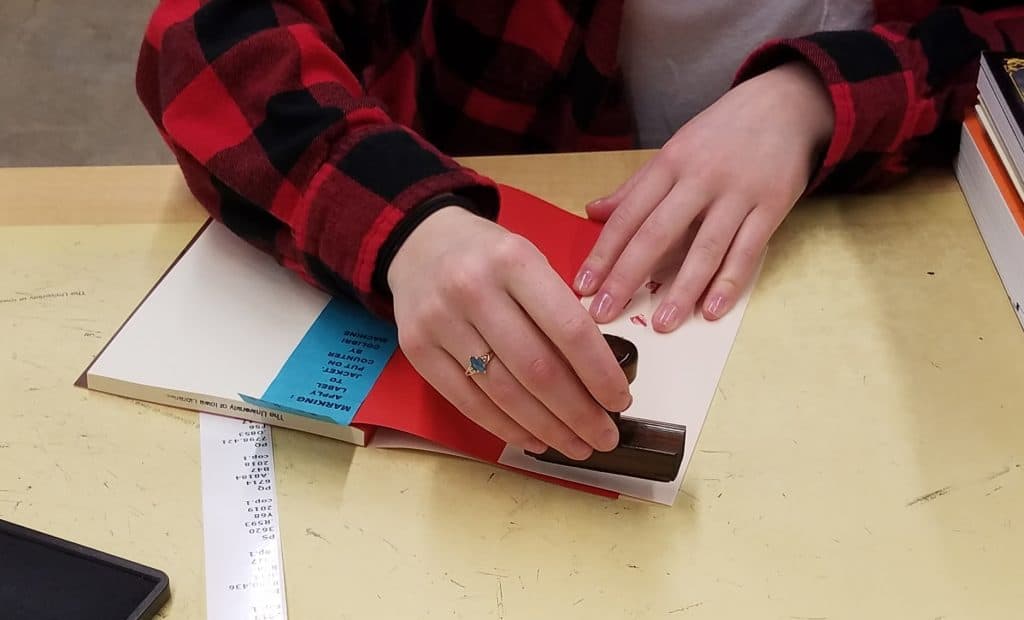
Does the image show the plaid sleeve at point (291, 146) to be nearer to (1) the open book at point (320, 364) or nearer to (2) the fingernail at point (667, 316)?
(1) the open book at point (320, 364)

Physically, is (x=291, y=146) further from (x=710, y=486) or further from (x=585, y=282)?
(x=710, y=486)

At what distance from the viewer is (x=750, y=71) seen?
77cm

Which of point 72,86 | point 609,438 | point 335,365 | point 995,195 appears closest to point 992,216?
point 995,195

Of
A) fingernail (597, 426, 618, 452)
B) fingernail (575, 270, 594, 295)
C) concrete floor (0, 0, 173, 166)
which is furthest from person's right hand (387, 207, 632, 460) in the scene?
concrete floor (0, 0, 173, 166)

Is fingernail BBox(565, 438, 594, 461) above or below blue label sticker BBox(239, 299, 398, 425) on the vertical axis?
above

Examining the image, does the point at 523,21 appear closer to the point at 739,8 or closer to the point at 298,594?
the point at 739,8

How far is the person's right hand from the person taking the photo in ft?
1.73

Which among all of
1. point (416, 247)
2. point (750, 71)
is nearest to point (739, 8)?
point (750, 71)

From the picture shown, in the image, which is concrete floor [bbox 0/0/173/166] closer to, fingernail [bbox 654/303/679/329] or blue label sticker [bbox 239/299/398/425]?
blue label sticker [bbox 239/299/398/425]

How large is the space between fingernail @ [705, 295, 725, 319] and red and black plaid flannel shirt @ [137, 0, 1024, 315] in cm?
14

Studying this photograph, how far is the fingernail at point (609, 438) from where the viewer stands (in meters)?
0.54

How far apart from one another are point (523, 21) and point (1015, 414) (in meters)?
0.49

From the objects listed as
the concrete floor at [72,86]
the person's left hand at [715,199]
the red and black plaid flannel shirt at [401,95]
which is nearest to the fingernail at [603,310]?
the person's left hand at [715,199]

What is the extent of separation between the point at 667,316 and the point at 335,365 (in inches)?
8.8
